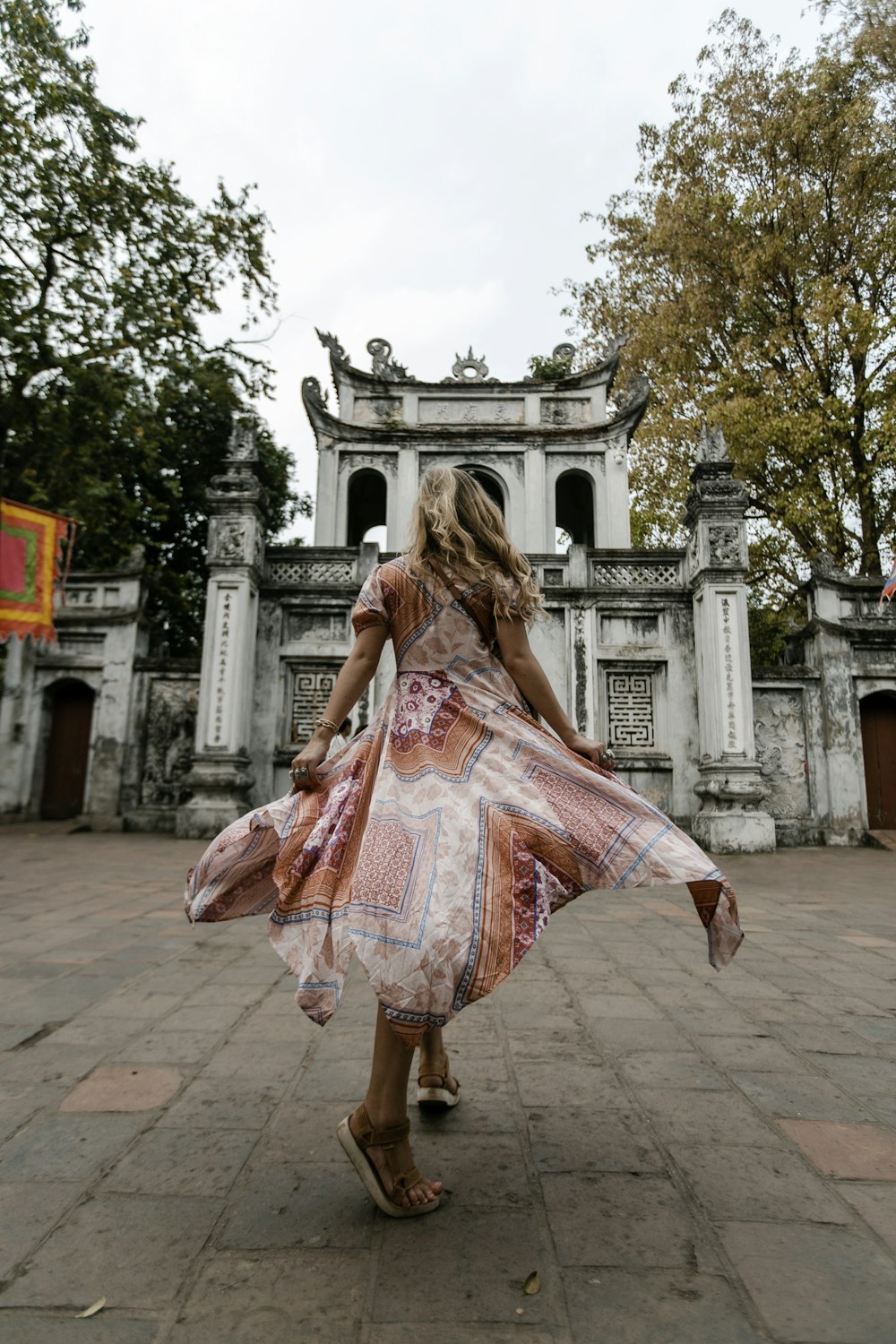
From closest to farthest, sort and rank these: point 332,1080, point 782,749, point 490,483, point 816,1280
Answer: point 816,1280 → point 332,1080 → point 782,749 → point 490,483

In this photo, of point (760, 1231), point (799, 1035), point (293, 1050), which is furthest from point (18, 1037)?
point (799, 1035)

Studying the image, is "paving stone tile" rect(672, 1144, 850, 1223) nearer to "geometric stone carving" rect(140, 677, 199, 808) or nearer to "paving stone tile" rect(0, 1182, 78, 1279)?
"paving stone tile" rect(0, 1182, 78, 1279)

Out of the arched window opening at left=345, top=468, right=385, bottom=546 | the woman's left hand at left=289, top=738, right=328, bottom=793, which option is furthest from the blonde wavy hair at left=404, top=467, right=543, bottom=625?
the arched window opening at left=345, top=468, right=385, bottom=546

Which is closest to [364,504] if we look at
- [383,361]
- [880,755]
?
[383,361]

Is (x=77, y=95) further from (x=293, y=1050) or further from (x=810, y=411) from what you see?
(x=293, y=1050)

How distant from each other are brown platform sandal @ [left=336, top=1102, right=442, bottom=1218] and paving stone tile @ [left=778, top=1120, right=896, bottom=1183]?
0.96 m

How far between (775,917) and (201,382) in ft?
33.5

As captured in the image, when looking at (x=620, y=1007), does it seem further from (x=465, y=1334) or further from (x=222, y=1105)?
(x=465, y=1334)

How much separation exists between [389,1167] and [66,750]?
35.4ft

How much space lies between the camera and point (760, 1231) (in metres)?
1.63

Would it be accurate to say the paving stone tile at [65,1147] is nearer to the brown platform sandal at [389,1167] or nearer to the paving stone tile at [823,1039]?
the brown platform sandal at [389,1167]

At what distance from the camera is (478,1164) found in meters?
1.92

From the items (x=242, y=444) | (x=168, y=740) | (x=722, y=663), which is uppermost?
(x=242, y=444)

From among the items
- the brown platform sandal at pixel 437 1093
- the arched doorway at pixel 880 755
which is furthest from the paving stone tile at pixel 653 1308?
the arched doorway at pixel 880 755
